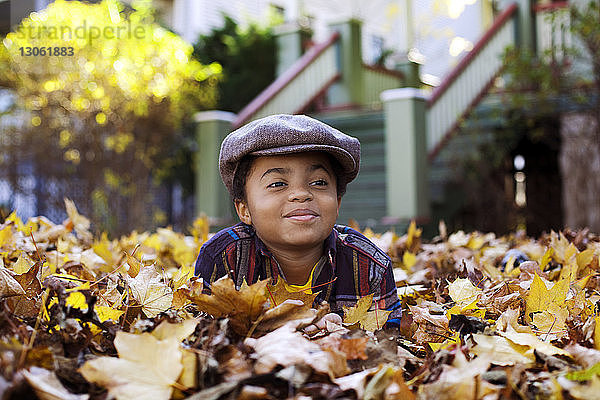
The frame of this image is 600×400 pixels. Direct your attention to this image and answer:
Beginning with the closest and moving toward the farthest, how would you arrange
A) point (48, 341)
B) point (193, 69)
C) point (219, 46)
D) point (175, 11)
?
point (48, 341)
point (193, 69)
point (219, 46)
point (175, 11)

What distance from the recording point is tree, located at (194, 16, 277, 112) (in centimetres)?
1127

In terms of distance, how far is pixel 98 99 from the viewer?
812 centimetres

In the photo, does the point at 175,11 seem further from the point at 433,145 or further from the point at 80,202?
the point at 433,145

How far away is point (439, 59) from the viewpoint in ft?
55.1

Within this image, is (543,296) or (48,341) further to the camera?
(543,296)

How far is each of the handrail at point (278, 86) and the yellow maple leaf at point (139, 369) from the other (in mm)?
7798

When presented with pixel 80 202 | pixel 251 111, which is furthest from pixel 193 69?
pixel 80 202

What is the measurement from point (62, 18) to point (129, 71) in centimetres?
106

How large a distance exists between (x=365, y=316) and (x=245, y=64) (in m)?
10.6

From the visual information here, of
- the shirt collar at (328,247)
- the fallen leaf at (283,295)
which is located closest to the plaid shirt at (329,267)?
the shirt collar at (328,247)

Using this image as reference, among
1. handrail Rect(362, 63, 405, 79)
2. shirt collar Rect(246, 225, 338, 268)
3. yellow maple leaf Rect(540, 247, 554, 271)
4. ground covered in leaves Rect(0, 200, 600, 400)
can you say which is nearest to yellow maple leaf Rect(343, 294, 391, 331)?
ground covered in leaves Rect(0, 200, 600, 400)

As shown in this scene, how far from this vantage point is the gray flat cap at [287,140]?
5.30 ft

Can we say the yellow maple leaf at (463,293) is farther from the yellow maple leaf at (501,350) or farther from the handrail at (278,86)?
the handrail at (278,86)

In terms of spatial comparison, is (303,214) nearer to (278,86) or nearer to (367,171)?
(367,171)
